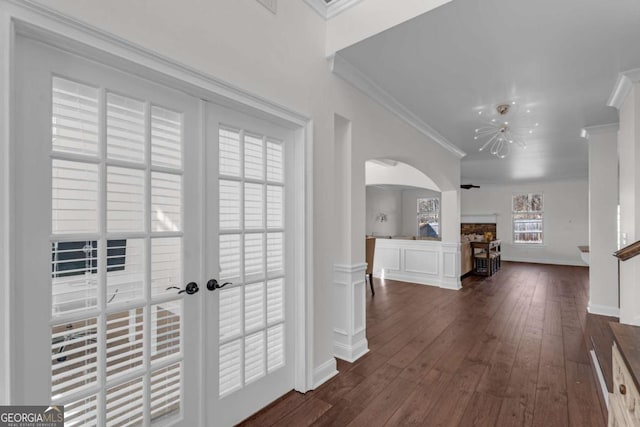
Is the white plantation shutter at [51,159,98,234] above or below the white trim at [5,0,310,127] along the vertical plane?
below

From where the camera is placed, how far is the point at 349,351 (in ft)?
9.20

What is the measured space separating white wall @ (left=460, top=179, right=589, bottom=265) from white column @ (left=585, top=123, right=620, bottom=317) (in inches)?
242

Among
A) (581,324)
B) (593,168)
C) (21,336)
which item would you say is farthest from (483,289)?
(21,336)

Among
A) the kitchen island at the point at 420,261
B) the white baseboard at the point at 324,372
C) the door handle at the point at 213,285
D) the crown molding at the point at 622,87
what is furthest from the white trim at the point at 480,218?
the door handle at the point at 213,285

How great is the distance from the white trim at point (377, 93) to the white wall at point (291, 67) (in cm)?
7

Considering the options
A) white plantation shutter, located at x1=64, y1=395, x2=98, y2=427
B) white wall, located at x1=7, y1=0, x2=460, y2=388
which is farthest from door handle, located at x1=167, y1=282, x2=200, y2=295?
white wall, located at x1=7, y1=0, x2=460, y2=388

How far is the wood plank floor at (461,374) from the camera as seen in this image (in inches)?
79.0

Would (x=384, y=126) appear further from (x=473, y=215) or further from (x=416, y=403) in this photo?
(x=473, y=215)

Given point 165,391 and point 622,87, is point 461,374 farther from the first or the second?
point 622,87

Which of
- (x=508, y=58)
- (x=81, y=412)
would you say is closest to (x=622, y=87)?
(x=508, y=58)

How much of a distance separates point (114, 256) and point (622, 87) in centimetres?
437

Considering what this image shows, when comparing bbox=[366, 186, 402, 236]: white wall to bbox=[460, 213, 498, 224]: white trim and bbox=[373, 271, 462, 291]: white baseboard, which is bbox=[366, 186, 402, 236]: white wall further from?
bbox=[373, 271, 462, 291]: white baseboard

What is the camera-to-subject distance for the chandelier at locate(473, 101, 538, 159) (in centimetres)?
359

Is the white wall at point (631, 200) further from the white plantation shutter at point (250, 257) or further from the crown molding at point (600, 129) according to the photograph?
the white plantation shutter at point (250, 257)
